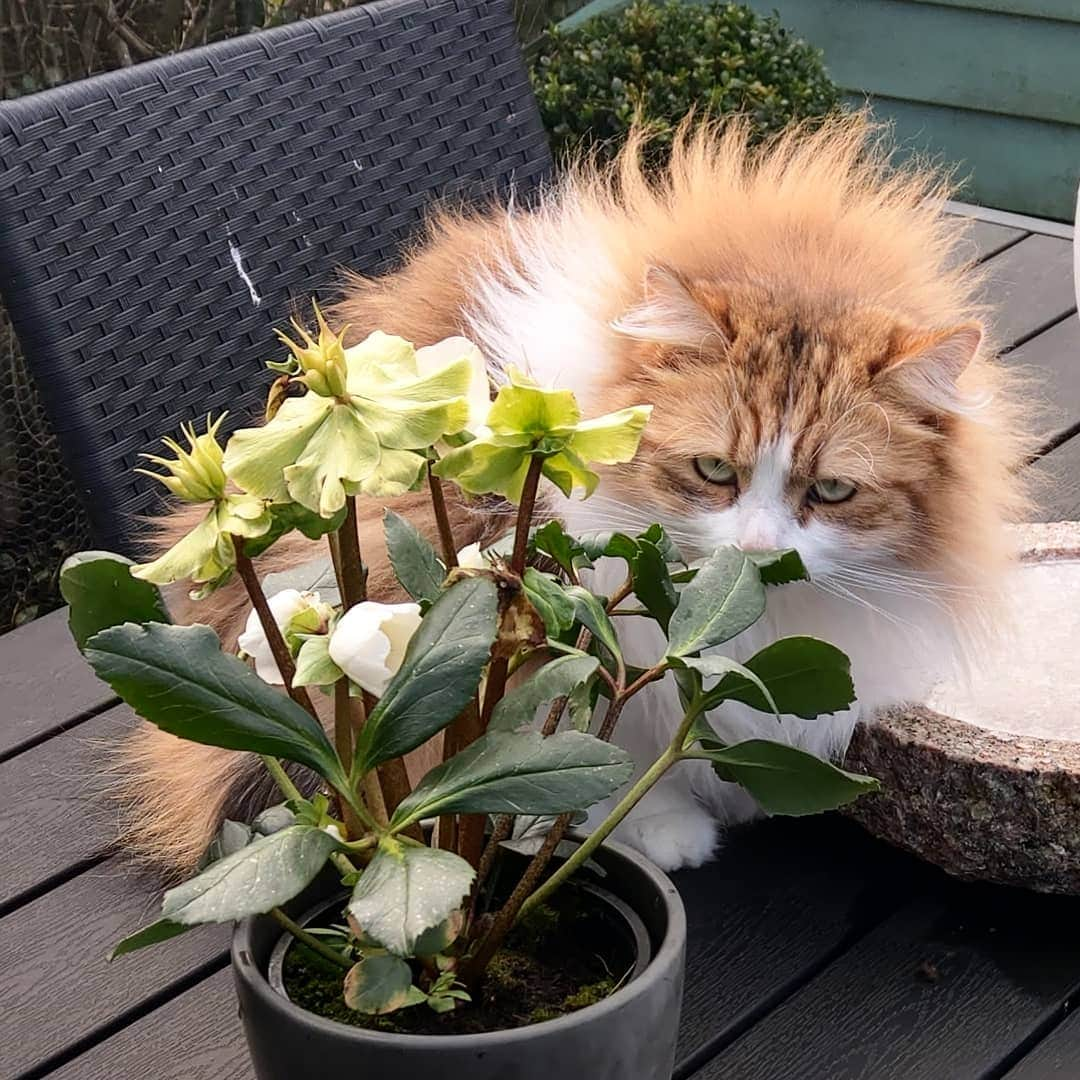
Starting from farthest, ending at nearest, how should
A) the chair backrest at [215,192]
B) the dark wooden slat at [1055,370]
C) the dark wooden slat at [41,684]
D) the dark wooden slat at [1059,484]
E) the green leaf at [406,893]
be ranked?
the dark wooden slat at [1055,370], the dark wooden slat at [1059,484], the chair backrest at [215,192], the dark wooden slat at [41,684], the green leaf at [406,893]

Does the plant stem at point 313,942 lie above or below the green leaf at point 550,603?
below

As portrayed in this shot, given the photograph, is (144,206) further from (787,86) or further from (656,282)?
(787,86)

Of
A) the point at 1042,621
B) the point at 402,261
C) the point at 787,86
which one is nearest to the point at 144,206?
the point at 402,261

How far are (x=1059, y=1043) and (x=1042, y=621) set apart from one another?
1.31 ft

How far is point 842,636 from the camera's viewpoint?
3.72 feet

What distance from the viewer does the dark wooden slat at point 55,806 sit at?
3.63 ft

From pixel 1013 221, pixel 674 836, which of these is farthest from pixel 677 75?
pixel 674 836

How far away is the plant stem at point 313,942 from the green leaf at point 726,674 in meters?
0.20

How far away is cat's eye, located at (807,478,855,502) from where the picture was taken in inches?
41.4

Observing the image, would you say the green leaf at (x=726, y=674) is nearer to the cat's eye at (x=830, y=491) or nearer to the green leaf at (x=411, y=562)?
the green leaf at (x=411, y=562)

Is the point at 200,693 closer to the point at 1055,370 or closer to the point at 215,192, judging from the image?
the point at 215,192

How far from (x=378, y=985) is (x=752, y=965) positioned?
458 millimetres

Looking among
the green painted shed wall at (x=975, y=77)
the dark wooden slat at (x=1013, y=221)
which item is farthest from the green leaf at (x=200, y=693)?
the green painted shed wall at (x=975, y=77)

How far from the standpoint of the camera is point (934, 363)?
1.01 m
